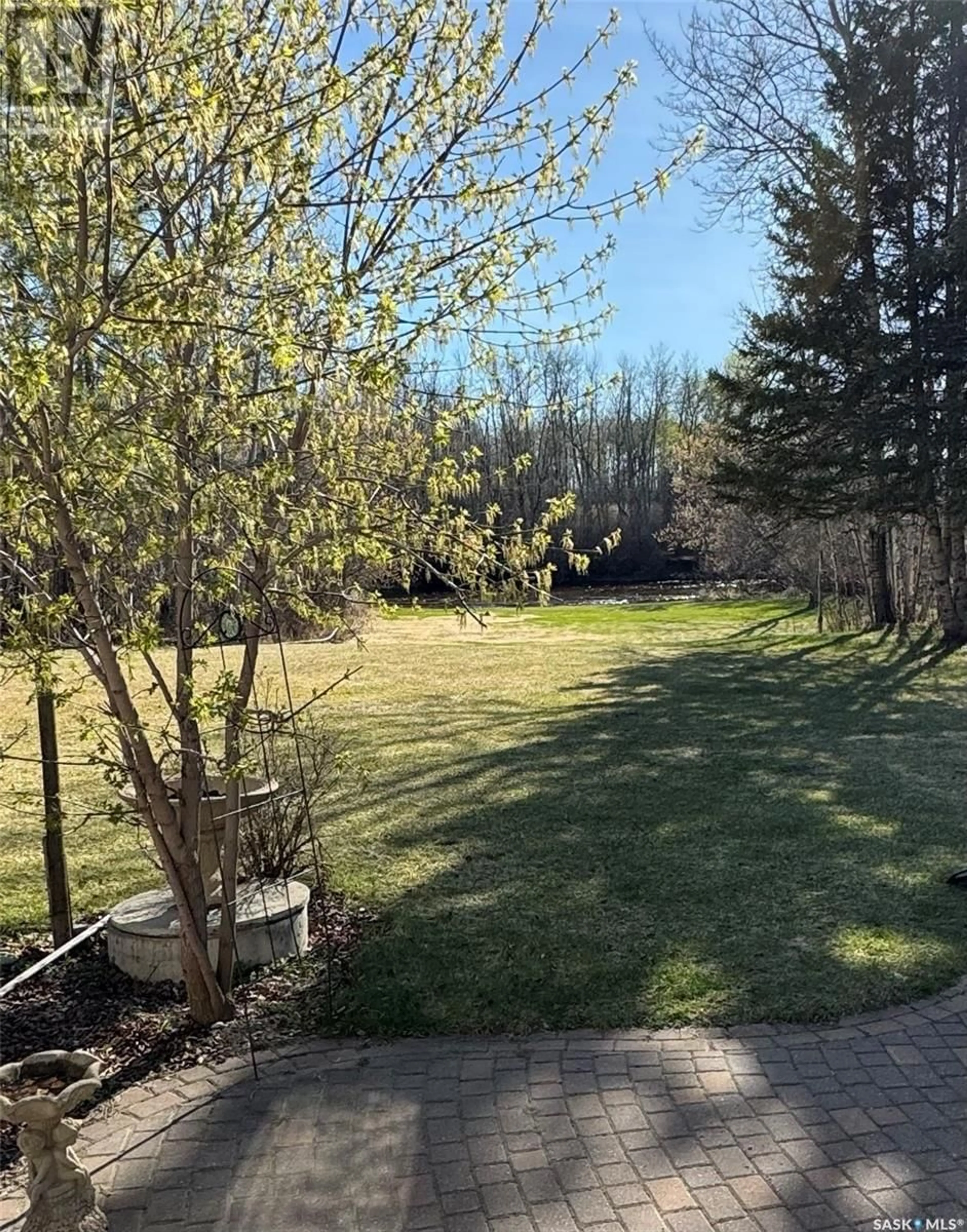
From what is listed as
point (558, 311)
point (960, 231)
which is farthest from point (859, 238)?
Result: point (558, 311)

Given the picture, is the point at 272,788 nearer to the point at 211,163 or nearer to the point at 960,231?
the point at 211,163

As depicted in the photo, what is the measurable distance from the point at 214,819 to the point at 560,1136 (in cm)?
194

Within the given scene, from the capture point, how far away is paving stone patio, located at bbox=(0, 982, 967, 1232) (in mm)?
2273

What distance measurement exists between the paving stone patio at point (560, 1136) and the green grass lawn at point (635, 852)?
0.23 metres

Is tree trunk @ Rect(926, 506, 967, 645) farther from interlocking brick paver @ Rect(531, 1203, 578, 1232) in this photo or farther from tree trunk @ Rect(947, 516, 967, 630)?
interlocking brick paver @ Rect(531, 1203, 578, 1232)

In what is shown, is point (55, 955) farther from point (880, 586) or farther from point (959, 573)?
point (880, 586)

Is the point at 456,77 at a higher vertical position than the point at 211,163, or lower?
higher

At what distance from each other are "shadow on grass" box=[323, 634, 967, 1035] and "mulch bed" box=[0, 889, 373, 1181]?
0.20 m

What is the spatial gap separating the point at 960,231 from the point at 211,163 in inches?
508

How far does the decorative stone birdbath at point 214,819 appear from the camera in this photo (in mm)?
3656

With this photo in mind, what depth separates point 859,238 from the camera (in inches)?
546

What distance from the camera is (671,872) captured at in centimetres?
485

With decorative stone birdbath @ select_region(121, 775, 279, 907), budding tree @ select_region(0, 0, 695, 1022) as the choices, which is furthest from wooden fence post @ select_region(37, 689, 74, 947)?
budding tree @ select_region(0, 0, 695, 1022)

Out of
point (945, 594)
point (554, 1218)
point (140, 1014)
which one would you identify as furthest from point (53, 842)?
point (945, 594)
